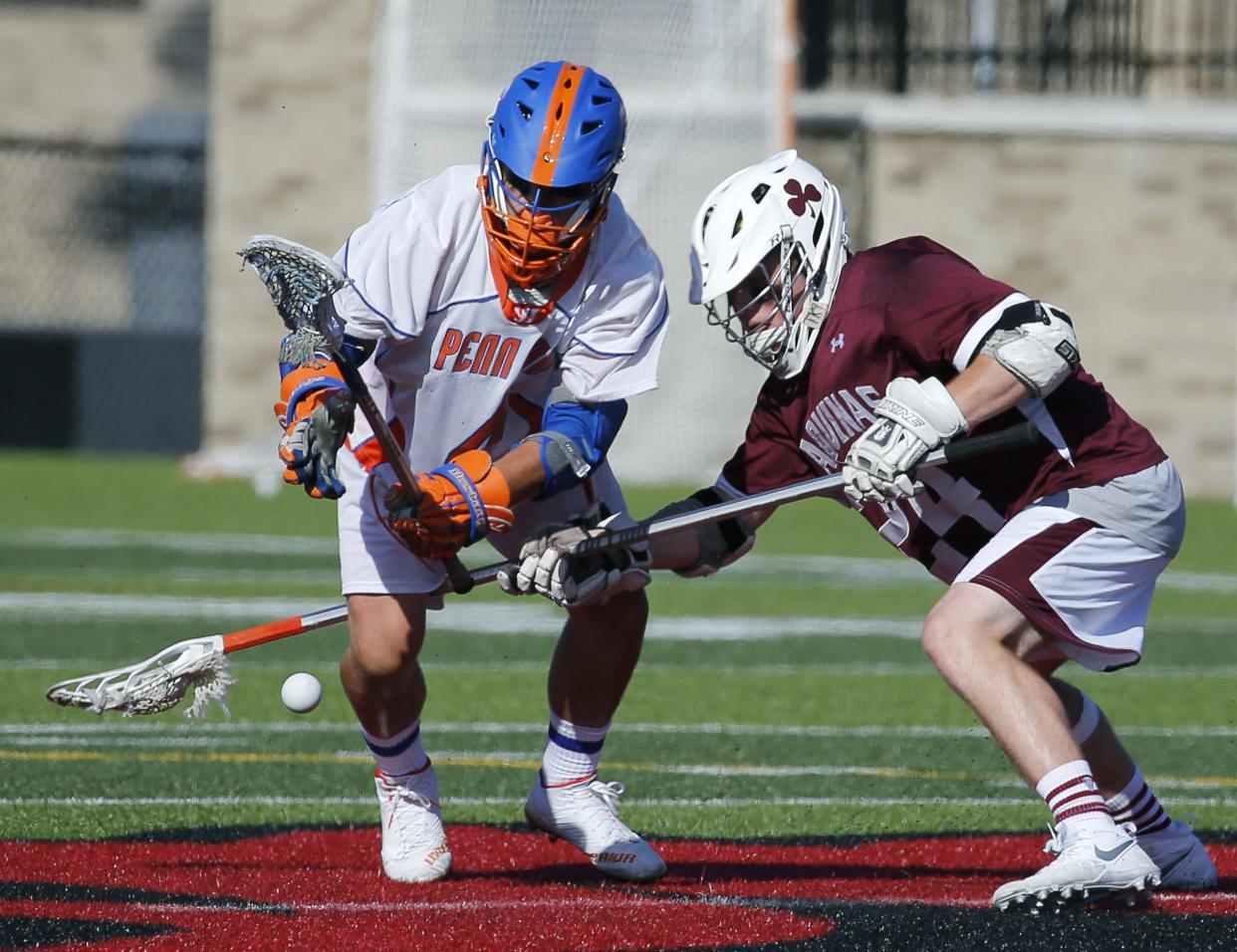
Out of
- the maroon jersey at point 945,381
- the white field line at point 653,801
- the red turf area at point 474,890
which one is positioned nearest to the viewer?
the red turf area at point 474,890

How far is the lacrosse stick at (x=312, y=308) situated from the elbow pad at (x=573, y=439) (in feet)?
0.97

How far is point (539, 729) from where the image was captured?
6.57 m

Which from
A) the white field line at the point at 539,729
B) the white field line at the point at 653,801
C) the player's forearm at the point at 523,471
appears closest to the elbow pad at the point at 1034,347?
the player's forearm at the point at 523,471

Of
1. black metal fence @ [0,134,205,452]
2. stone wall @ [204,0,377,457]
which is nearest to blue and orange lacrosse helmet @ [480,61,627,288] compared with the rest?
stone wall @ [204,0,377,457]

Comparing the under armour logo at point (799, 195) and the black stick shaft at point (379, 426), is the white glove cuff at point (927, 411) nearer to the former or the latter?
the under armour logo at point (799, 195)

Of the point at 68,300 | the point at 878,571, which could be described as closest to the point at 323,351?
the point at 878,571

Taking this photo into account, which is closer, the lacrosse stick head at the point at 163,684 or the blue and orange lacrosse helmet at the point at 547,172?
the blue and orange lacrosse helmet at the point at 547,172

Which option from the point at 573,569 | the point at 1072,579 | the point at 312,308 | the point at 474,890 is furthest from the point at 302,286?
the point at 1072,579

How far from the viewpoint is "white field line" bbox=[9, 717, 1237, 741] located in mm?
6453

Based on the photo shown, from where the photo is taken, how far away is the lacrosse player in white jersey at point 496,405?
4.24 meters

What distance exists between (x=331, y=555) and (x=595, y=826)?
7.16 meters

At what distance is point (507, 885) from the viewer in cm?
434

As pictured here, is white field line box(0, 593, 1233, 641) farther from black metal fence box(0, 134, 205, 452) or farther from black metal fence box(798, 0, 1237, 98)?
black metal fence box(0, 134, 205, 452)

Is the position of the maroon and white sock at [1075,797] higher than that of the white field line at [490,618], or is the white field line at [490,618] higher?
the maroon and white sock at [1075,797]
